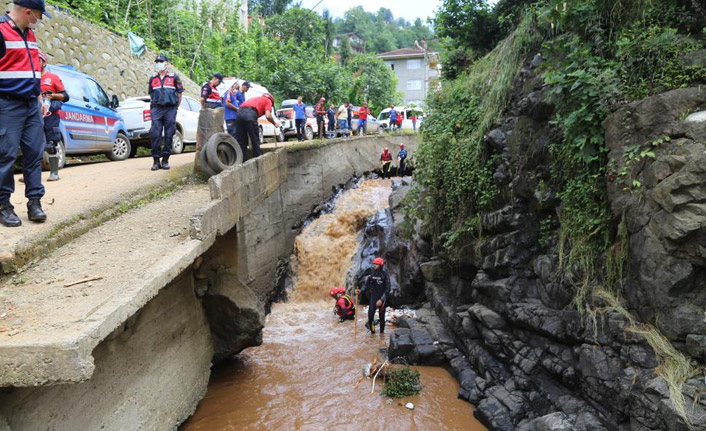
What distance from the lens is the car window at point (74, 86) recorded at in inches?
430

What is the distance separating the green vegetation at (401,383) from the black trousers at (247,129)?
5.14 metres

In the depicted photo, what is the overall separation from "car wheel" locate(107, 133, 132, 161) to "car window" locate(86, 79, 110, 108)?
34.4 inches

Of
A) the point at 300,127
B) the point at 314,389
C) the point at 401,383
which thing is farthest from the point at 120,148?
the point at 401,383

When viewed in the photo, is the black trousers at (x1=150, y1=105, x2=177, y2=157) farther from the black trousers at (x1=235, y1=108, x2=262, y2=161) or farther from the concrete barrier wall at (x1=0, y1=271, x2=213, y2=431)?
the concrete barrier wall at (x1=0, y1=271, x2=213, y2=431)

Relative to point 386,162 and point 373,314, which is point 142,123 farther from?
point 386,162

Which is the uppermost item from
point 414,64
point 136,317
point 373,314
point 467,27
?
point 414,64

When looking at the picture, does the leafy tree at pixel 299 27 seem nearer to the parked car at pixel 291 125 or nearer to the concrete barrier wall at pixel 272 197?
the parked car at pixel 291 125

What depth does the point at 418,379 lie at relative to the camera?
8570 mm

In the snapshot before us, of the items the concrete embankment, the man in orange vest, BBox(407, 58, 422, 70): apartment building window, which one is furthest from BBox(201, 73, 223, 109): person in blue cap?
BBox(407, 58, 422, 70): apartment building window

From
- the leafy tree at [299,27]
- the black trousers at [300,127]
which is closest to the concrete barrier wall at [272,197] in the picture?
the black trousers at [300,127]

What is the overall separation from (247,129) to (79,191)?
3.65 meters

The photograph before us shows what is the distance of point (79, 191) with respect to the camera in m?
7.95

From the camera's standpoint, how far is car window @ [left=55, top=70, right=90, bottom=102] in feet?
35.8

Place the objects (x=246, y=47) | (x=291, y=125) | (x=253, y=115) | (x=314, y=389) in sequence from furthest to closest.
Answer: (x=246, y=47) → (x=291, y=125) → (x=253, y=115) → (x=314, y=389)
